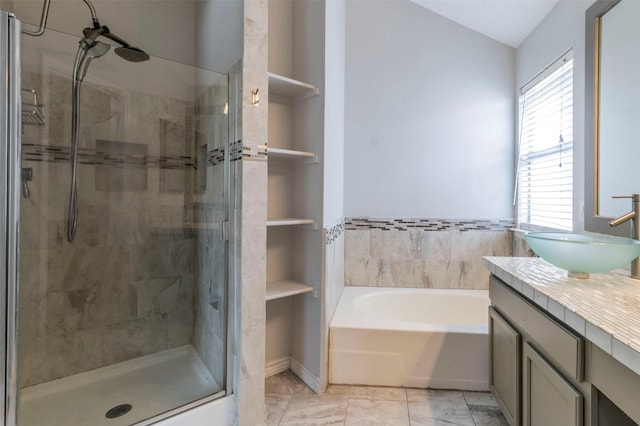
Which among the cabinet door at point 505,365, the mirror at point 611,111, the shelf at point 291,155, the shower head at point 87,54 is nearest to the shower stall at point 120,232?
the shower head at point 87,54

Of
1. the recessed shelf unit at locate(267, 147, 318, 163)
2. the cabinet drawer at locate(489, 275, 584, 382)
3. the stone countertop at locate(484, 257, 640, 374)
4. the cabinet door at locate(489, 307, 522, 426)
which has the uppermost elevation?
the recessed shelf unit at locate(267, 147, 318, 163)

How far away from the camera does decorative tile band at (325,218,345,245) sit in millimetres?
2138

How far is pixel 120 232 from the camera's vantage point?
6.21ft

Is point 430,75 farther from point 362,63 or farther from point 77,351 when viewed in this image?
point 77,351

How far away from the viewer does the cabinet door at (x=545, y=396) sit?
0.95m

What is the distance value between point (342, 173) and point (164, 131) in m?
1.43

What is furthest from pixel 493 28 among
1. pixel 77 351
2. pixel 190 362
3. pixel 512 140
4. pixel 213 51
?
pixel 77 351

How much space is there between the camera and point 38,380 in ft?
5.23

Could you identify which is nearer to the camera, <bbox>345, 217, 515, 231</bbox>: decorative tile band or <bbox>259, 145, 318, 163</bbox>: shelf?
<bbox>259, 145, 318, 163</bbox>: shelf

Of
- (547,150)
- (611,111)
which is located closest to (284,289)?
(611,111)

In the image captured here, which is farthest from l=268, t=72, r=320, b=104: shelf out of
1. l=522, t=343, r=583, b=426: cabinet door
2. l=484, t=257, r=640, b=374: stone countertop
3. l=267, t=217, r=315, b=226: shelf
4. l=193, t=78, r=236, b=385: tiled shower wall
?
l=522, t=343, r=583, b=426: cabinet door

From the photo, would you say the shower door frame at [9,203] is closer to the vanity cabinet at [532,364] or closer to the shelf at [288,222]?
the shelf at [288,222]

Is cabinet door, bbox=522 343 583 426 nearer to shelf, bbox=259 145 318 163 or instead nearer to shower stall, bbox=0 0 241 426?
shower stall, bbox=0 0 241 426

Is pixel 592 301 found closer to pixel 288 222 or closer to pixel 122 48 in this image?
pixel 288 222
